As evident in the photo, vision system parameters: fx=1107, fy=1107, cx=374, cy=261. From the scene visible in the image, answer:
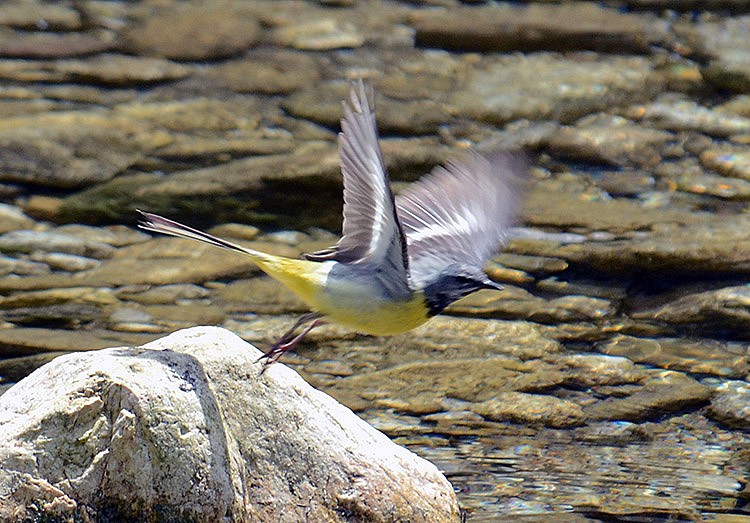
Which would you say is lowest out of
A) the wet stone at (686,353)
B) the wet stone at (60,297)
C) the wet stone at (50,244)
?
the wet stone at (60,297)

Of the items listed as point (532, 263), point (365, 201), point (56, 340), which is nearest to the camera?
point (365, 201)

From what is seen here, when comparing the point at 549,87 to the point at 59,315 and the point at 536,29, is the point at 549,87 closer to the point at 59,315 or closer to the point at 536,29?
the point at 536,29

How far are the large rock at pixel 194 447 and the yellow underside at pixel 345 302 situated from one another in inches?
10.8

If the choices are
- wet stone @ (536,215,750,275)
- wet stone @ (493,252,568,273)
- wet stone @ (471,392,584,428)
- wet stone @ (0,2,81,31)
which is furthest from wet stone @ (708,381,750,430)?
wet stone @ (0,2,81,31)

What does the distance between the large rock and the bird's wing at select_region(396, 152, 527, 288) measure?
38.4 inches

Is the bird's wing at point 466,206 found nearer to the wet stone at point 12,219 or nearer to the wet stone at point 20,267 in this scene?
the wet stone at point 20,267

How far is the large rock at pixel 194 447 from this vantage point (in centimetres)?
330

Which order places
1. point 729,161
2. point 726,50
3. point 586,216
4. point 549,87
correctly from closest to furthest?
point 586,216, point 729,161, point 549,87, point 726,50

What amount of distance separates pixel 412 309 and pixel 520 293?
9.00 ft

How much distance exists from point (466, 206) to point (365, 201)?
1.19m

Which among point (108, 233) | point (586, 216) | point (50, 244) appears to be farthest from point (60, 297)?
point (586, 216)

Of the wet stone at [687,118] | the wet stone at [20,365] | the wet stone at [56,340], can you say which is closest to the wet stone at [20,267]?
the wet stone at [56,340]

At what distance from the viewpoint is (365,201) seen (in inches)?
148

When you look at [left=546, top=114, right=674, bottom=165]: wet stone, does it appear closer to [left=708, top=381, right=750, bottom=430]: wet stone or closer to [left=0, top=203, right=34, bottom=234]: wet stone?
[left=708, top=381, right=750, bottom=430]: wet stone
